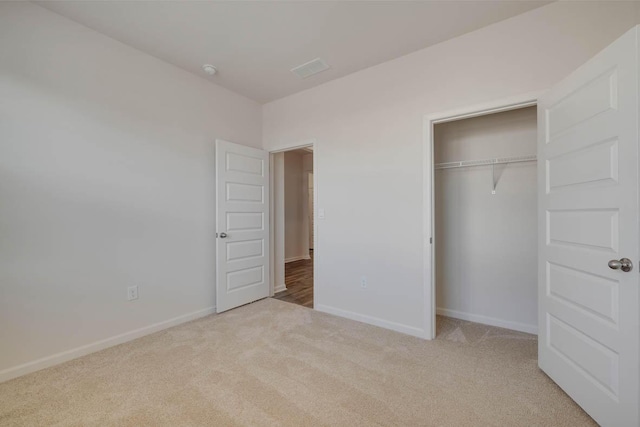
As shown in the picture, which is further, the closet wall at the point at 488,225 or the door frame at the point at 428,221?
the closet wall at the point at 488,225

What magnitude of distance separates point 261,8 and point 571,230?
263cm

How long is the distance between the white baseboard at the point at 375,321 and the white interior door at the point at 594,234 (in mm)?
943

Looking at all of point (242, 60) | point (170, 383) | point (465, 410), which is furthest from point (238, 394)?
point (242, 60)

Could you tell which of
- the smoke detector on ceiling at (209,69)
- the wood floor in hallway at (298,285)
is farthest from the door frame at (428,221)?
the smoke detector on ceiling at (209,69)

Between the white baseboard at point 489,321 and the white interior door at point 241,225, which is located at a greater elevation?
the white interior door at point 241,225

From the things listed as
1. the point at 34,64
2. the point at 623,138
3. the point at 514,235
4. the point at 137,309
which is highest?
the point at 34,64

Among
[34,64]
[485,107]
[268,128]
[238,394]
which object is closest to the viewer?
[238,394]

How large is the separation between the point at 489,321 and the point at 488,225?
40.0 inches

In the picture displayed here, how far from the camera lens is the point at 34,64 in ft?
6.68

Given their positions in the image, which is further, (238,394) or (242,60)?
(242,60)

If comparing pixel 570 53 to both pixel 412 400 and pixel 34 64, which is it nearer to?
pixel 412 400

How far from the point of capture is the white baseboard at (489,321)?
8.76ft

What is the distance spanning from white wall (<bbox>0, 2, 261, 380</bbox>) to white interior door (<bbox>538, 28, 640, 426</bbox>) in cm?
322

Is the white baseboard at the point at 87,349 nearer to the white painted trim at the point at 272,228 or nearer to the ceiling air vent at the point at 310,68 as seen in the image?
the white painted trim at the point at 272,228
